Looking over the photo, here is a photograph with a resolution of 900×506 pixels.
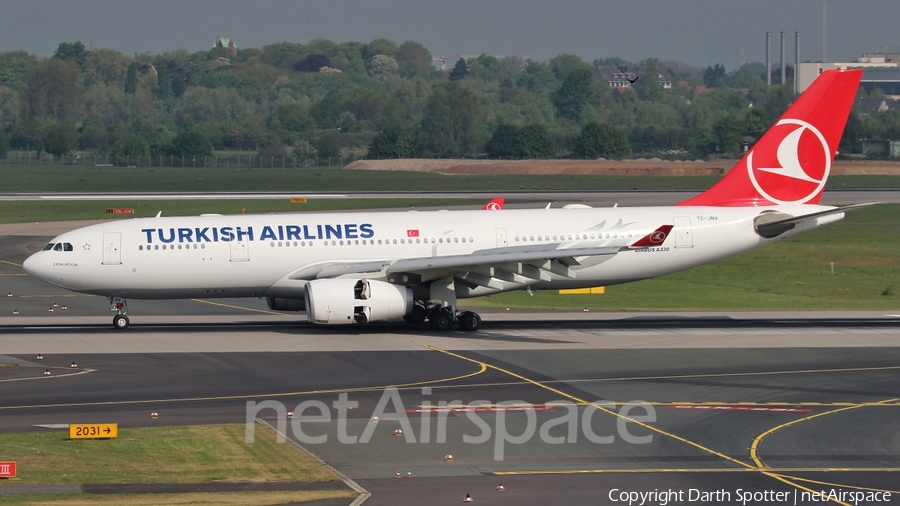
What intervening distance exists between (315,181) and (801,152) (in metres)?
95.5

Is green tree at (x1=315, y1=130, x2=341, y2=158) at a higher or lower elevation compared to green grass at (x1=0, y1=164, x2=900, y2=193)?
higher

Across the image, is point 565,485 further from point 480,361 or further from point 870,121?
point 870,121

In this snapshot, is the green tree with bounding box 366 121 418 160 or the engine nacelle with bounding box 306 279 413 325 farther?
the green tree with bounding box 366 121 418 160

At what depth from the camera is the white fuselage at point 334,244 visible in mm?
40000

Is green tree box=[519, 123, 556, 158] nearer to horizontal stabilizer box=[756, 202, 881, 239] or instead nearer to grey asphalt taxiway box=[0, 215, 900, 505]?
grey asphalt taxiway box=[0, 215, 900, 505]

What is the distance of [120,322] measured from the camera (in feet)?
134

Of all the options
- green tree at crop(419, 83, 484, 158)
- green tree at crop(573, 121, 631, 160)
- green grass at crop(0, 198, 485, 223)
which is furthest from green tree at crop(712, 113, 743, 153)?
green grass at crop(0, 198, 485, 223)

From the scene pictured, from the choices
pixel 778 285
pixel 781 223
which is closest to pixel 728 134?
pixel 778 285

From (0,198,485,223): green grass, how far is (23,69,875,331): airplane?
45.8 metres

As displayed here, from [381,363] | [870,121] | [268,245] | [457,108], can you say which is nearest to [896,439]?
[381,363]

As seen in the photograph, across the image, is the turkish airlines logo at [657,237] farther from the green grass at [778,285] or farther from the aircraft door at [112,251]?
the aircraft door at [112,251]

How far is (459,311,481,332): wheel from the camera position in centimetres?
4038

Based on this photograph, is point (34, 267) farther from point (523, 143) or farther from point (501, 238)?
point (523, 143)

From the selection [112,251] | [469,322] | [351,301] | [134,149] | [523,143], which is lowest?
[469,322]
